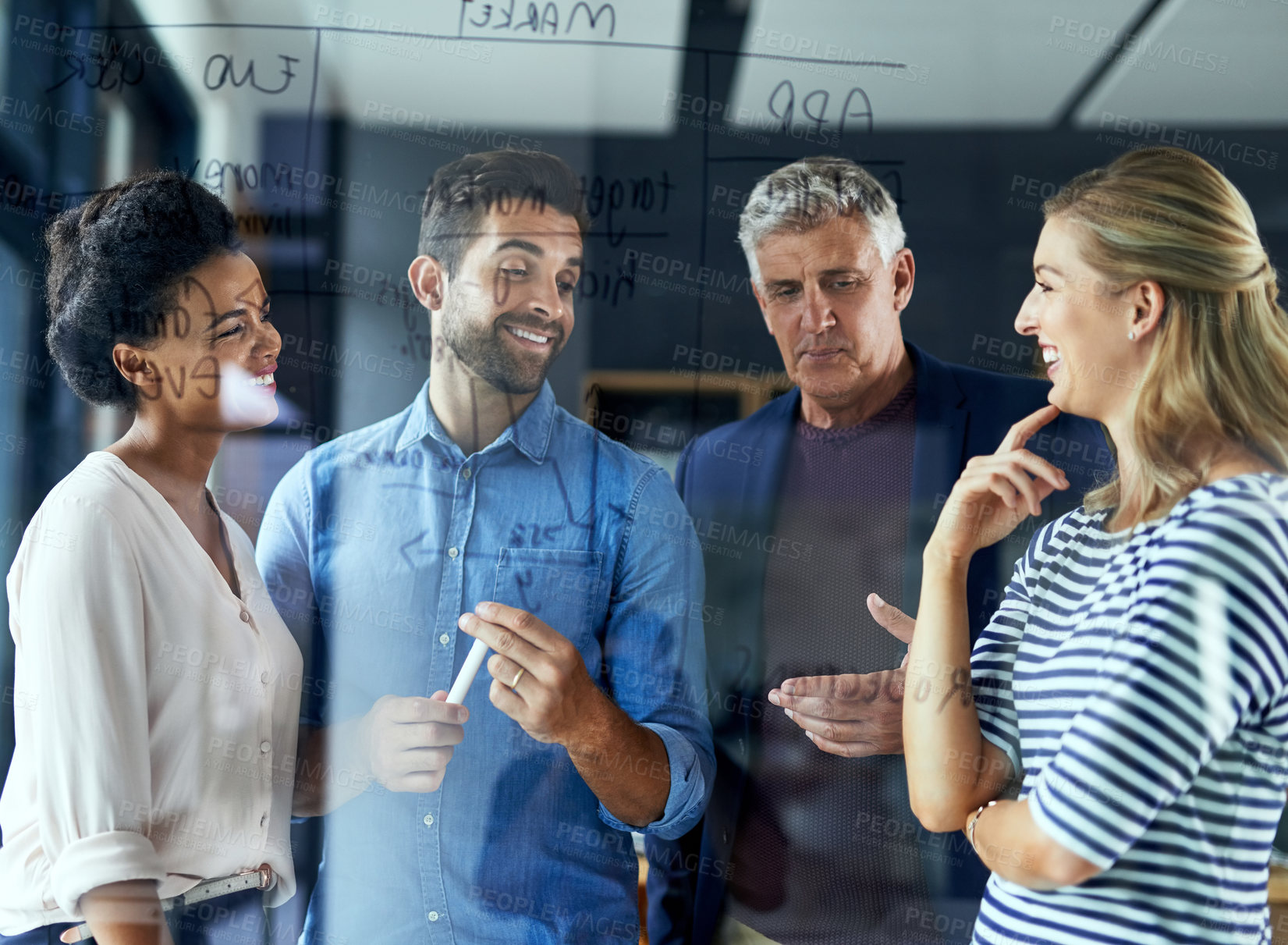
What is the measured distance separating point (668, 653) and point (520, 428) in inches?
15.6

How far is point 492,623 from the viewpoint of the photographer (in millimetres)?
1318

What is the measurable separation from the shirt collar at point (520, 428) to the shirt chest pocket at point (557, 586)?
146 millimetres

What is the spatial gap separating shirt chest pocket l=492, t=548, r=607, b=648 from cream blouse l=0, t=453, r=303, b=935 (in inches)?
13.6

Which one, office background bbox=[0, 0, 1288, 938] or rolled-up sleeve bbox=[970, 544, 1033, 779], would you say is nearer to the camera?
rolled-up sleeve bbox=[970, 544, 1033, 779]

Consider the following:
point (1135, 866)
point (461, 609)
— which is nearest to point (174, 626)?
point (461, 609)

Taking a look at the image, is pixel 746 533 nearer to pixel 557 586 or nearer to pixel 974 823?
pixel 557 586

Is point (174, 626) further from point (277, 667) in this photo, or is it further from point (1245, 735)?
point (1245, 735)

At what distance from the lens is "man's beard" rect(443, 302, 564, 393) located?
4.42ft

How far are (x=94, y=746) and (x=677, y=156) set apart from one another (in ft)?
3.82

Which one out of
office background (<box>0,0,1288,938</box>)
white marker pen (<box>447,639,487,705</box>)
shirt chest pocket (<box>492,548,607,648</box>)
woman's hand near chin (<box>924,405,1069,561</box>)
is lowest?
white marker pen (<box>447,639,487,705</box>)

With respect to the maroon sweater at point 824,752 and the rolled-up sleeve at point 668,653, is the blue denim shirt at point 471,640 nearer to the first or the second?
the rolled-up sleeve at point 668,653

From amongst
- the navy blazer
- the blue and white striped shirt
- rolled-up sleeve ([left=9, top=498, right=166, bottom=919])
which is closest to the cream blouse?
rolled-up sleeve ([left=9, top=498, right=166, bottom=919])

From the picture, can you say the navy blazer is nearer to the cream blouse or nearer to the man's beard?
the man's beard

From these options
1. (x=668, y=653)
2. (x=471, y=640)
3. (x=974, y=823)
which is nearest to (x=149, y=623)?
(x=471, y=640)
